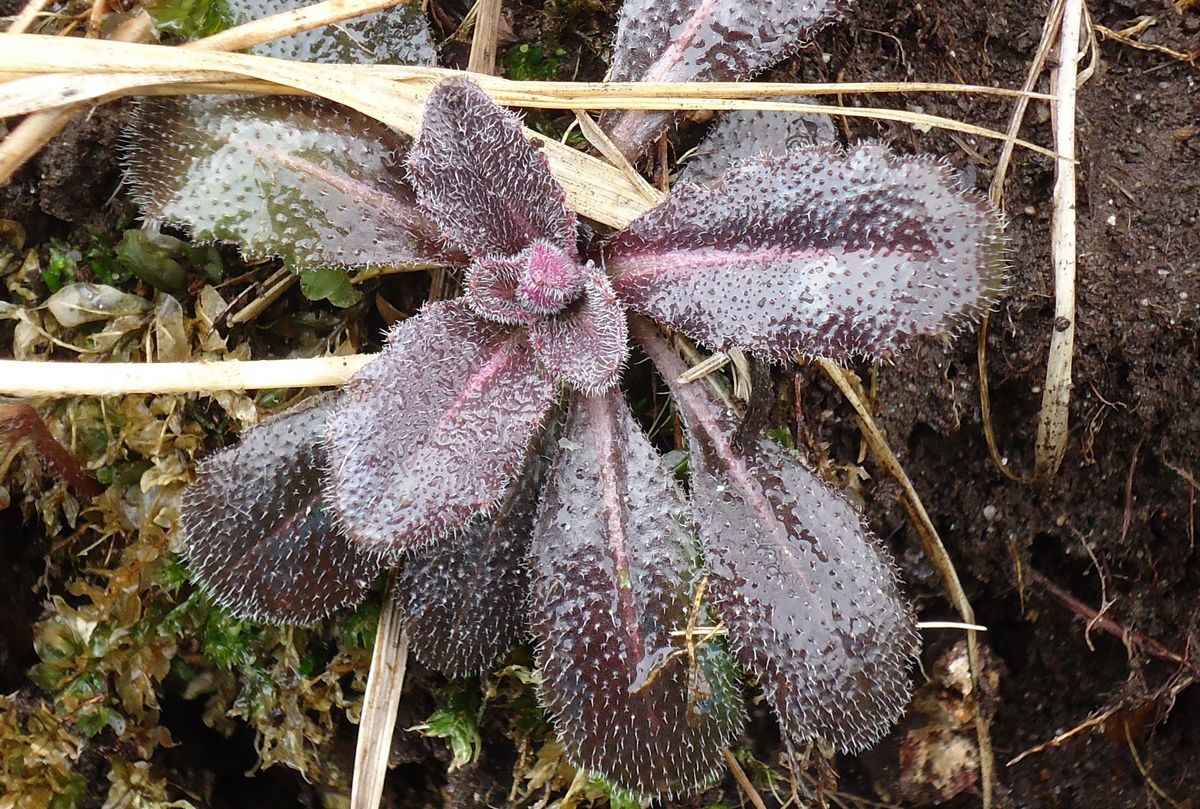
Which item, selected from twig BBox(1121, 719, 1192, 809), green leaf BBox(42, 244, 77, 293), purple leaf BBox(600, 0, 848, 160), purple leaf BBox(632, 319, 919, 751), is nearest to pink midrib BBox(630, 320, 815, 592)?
purple leaf BBox(632, 319, 919, 751)

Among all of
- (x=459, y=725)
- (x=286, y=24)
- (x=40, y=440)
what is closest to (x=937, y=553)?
(x=459, y=725)

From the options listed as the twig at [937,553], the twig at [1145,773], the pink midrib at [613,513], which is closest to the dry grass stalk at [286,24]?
the pink midrib at [613,513]

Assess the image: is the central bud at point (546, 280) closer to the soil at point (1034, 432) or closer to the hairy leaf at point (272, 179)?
the hairy leaf at point (272, 179)

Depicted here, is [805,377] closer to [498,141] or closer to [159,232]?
[498,141]

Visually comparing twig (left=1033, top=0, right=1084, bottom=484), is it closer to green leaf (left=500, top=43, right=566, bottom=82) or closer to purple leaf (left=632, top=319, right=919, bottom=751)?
purple leaf (left=632, top=319, right=919, bottom=751)

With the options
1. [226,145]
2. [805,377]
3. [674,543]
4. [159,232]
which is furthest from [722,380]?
[159,232]

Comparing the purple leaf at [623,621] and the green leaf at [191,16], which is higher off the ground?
the green leaf at [191,16]
